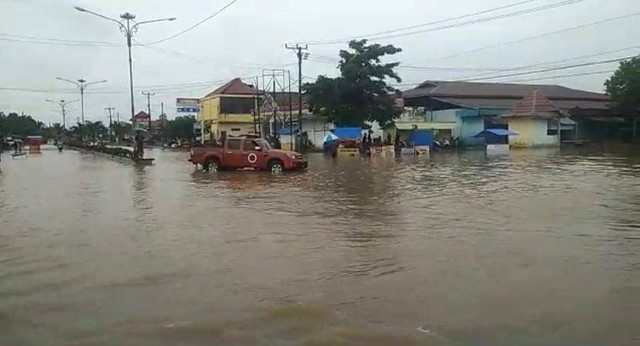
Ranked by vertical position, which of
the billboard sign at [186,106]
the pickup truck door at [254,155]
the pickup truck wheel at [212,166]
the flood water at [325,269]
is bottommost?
the flood water at [325,269]

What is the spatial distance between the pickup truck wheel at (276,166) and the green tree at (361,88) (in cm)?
2668

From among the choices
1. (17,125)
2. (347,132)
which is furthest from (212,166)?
(17,125)

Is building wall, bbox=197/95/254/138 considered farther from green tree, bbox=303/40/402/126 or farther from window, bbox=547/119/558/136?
window, bbox=547/119/558/136

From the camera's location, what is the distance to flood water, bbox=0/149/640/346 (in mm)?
6477

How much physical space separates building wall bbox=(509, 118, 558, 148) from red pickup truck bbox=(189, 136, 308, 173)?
119 feet

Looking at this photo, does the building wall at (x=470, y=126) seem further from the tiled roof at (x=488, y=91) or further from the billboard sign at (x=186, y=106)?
the billboard sign at (x=186, y=106)

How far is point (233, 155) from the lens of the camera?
96.7 feet

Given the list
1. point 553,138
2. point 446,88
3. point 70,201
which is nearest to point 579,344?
point 70,201

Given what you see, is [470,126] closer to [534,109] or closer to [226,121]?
[534,109]

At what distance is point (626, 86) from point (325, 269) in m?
57.7

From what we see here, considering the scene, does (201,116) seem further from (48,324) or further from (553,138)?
(48,324)

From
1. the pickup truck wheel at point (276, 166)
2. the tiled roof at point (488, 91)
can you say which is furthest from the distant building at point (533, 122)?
the pickup truck wheel at point (276, 166)

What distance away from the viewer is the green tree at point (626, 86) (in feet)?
193

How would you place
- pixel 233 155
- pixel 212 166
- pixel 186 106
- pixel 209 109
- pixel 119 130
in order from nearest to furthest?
pixel 233 155
pixel 212 166
pixel 209 109
pixel 186 106
pixel 119 130
